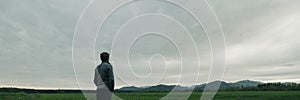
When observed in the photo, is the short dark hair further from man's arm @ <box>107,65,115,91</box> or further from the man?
man's arm @ <box>107,65,115,91</box>

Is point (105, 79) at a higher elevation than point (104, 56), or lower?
lower

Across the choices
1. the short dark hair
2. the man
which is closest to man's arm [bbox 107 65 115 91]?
the man

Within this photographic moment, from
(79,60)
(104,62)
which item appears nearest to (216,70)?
(104,62)

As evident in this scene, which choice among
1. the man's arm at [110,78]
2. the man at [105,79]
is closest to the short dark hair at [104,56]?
the man at [105,79]

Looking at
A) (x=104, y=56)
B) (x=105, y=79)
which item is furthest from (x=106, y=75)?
(x=104, y=56)

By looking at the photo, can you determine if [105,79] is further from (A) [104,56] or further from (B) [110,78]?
(A) [104,56]

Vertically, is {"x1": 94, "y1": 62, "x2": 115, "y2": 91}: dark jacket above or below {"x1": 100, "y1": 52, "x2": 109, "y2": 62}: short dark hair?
below

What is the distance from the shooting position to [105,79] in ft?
23.1

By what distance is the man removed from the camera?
7031mm

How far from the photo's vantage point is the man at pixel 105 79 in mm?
7031

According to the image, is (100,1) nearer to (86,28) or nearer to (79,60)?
(86,28)

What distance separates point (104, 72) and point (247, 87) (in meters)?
49.7

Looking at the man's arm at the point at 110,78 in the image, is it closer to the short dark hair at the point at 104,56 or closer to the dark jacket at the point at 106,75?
the dark jacket at the point at 106,75

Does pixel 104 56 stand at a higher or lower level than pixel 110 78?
higher
